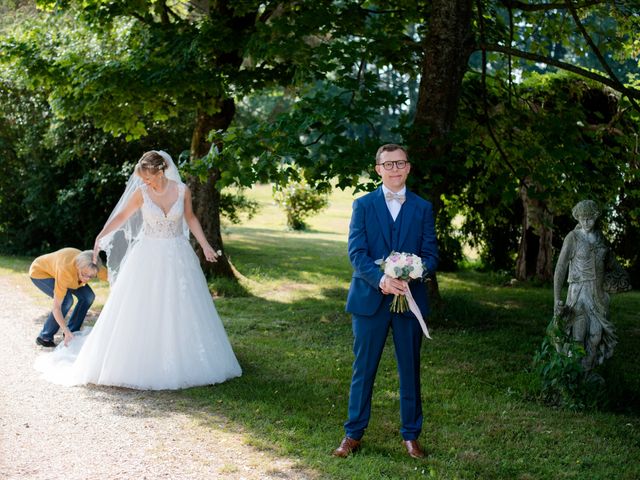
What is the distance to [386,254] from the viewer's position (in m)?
5.57

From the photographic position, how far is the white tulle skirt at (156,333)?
7664mm

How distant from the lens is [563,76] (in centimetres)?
1560

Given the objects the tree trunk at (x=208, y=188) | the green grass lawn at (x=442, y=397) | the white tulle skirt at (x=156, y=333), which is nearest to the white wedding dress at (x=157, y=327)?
the white tulle skirt at (x=156, y=333)

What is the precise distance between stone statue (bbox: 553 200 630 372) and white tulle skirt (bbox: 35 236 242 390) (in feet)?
11.5

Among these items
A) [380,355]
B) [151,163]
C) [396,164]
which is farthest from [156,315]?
[396,164]

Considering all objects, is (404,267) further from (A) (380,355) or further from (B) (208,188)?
(B) (208,188)

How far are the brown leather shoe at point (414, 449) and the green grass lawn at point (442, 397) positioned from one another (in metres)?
0.06

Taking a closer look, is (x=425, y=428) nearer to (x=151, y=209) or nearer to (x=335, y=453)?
(x=335, y=453)

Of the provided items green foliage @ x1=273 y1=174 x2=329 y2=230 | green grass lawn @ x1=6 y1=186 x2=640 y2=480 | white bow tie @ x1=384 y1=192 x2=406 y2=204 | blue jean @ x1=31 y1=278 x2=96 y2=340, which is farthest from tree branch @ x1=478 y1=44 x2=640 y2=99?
green foliage @ x1=273 y1=174 x2=329 y2=230

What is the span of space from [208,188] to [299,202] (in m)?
14.0

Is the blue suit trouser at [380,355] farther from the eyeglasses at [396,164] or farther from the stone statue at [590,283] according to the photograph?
the stone statue at [590,283]

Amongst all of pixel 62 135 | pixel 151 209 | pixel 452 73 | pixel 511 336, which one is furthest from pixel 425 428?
pixel 62 135

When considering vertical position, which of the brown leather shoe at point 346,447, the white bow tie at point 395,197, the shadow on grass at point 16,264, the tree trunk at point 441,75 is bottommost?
the shadow on grass at point 16,264

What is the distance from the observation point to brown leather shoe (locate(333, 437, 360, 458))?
573cm
